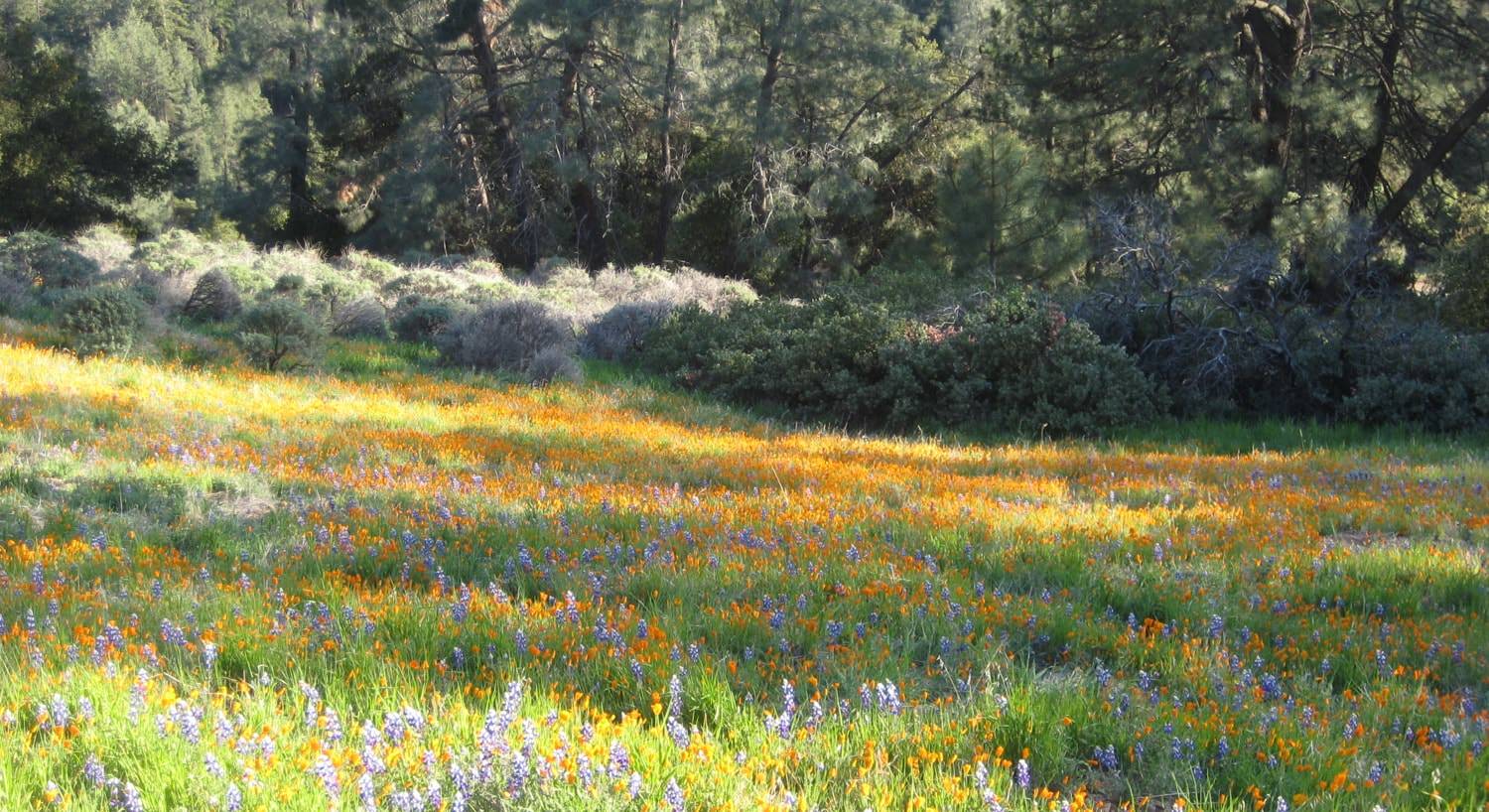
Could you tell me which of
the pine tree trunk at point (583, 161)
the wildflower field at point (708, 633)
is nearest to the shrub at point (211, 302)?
the wildflower field at point (708, 633)

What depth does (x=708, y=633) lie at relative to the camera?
4340mm

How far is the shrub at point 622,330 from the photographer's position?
19422mm

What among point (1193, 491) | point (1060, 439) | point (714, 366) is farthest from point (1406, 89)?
point (1193, 491)

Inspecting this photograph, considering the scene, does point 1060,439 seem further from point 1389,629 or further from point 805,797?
point 805,797

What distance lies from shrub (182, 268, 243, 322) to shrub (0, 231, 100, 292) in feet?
9.82

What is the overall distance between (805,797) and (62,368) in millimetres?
11698

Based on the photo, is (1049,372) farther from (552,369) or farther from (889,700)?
(889,700)

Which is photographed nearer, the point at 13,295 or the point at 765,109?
the point at 13,295

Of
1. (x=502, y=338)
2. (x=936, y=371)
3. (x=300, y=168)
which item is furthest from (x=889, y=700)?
(x=300, y=168)

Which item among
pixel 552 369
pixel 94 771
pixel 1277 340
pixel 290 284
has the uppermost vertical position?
pixel 1277 340

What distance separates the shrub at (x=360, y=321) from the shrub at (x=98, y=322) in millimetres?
5097

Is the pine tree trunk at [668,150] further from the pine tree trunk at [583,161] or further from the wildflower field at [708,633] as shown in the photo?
the wildflower field at [708,633]

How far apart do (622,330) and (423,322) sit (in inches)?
150

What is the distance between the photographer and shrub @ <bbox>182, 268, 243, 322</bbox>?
60.1ft
